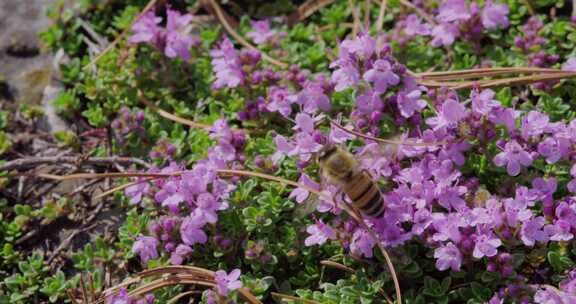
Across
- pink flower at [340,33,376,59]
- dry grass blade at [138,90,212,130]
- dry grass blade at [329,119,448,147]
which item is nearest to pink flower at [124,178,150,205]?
dry grass blade at [138,90,212,130]

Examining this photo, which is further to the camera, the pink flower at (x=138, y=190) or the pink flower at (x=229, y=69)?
the pink flower at (x=229, y=69)

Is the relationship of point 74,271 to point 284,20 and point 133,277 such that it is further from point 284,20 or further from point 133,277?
point 284,20

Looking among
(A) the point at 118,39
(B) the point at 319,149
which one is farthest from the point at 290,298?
(A) the point at 118,39

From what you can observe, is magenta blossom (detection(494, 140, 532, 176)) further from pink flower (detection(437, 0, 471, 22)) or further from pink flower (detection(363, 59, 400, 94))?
pink flower (detection(437, 0, 471, 22))

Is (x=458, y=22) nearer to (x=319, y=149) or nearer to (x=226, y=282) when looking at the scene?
(x=319, y=149)

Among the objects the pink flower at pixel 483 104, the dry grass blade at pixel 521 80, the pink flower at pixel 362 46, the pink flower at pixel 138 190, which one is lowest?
the pink flower at pixel 138 190

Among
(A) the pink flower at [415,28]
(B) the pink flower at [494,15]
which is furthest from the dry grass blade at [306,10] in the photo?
(B) the pink flower at [494,15]

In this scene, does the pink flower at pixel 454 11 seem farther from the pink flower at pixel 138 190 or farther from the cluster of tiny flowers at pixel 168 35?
the pink flower at pixel 138 190
